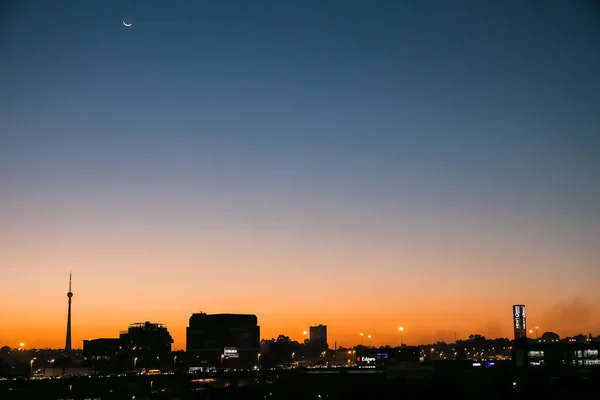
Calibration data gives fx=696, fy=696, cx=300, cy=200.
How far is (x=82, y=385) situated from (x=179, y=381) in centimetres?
2698

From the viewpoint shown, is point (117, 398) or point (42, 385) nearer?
point (42, 385)

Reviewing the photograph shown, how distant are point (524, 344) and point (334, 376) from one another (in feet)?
189

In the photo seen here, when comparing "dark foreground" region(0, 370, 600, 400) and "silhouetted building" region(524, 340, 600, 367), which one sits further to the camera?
"silhouetted building" region(524, 340, 600, 367)

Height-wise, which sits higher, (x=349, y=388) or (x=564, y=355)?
(x=564, y=355)

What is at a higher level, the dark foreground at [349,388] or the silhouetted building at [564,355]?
the silhouetted building at [564,355]

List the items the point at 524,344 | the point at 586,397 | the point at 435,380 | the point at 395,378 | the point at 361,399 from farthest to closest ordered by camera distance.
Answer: the point at 524,344
the point at 395,378
the point at 435,380
the point at 361,399
the point at 586,397

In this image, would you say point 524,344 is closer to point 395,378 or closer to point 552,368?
point 552,368

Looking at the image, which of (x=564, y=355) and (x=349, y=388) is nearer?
(x=349, y=388)

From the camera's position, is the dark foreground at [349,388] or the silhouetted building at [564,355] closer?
the dark foreground at [349,388]

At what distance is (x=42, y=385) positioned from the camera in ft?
454

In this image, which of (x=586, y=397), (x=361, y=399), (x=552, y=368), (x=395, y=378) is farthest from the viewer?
(x=552, y=368)

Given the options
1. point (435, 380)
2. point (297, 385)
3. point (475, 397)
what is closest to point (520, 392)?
point (475, 397)

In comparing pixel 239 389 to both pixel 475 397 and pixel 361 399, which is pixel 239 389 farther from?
pixel 475 397

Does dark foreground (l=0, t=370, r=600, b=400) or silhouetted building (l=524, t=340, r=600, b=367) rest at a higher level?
silhouetted building (l=524, t=340, r=600, b=367)
